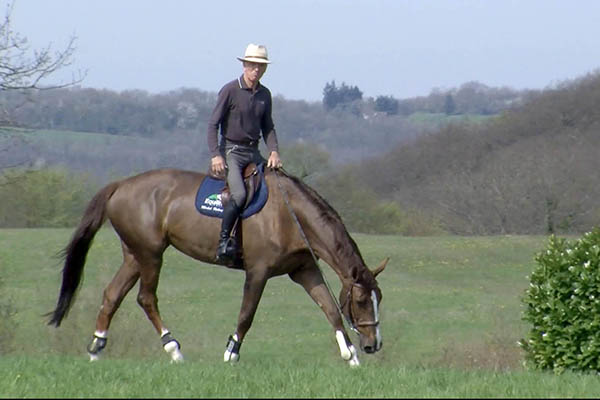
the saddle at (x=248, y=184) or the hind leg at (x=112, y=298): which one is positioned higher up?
the saddle at (x=248, y=184)

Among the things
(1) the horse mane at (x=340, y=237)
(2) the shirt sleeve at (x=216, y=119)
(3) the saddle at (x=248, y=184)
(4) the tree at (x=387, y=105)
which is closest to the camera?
(1) the horse mane at (x=340, y=237)

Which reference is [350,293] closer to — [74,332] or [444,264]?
[74,332]

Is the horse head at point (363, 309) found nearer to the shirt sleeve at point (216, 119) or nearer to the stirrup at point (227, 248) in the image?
the stirrup at point (227, 248)

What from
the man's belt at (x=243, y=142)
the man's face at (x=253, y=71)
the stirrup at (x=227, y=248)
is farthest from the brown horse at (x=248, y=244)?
the man's face at (x=253, y=71)

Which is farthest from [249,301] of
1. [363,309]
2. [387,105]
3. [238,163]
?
[387,105]

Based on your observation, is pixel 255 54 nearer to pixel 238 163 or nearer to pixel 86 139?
pixel 238 163

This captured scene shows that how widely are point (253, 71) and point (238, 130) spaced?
622 millimetres

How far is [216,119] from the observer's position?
10.7 m

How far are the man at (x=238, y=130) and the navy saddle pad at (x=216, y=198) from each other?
0.39 feet

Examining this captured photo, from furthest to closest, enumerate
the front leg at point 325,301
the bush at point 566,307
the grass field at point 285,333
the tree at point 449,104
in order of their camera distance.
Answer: the tree at point 449,104 < the front leg at point 325,301 < the bush at point 566,307 < the grass field at point 285,333

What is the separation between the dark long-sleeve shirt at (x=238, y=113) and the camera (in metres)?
10.8

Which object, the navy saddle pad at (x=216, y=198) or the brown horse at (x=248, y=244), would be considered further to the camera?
the navy saddle pad at (x=216, y=198)

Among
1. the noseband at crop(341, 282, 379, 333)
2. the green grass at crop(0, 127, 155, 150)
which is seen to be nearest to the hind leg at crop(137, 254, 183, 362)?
the noseband at crop(341, 282, 379, 333)

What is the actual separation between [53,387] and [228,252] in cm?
345
